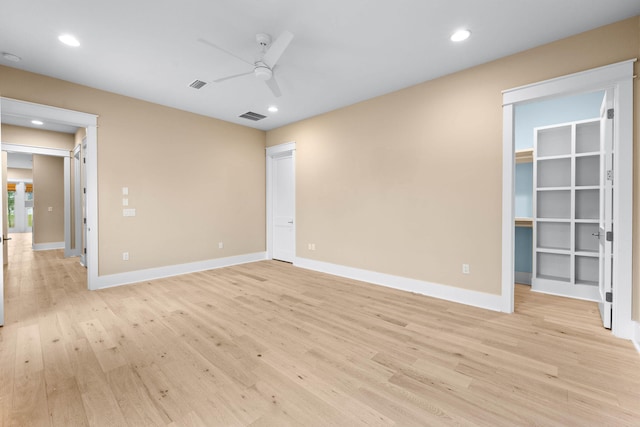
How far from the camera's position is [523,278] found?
14.0 ft

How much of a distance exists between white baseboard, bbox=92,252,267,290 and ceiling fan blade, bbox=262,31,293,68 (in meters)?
3.90

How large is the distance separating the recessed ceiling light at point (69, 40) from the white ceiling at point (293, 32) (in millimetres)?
63

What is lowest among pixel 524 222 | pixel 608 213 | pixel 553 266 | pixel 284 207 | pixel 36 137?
pixel 553 266

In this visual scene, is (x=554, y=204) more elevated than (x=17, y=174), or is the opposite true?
(x=17, y=174)

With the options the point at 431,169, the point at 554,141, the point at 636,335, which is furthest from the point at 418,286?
the point at 554,141

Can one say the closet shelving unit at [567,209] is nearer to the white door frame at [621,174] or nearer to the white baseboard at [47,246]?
the white door frame at [621,174]

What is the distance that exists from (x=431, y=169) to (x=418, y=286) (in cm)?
167

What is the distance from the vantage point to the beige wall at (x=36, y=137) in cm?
580

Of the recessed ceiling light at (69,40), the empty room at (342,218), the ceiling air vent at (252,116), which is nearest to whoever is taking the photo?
the empty room at (342,218)

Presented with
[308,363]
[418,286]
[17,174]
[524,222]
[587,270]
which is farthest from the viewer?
[17,174]

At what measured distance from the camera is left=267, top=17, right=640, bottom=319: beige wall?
297 centimetres

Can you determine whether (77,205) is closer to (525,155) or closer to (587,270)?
(525,155)

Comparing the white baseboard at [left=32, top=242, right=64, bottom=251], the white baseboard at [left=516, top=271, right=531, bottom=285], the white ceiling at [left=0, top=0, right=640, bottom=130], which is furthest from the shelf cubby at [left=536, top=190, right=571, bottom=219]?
the white baseboard at [left=32, top=242, right=64, bottom=251]

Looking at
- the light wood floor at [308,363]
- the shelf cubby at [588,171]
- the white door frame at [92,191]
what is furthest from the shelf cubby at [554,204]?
the white door frame at [92,191]
